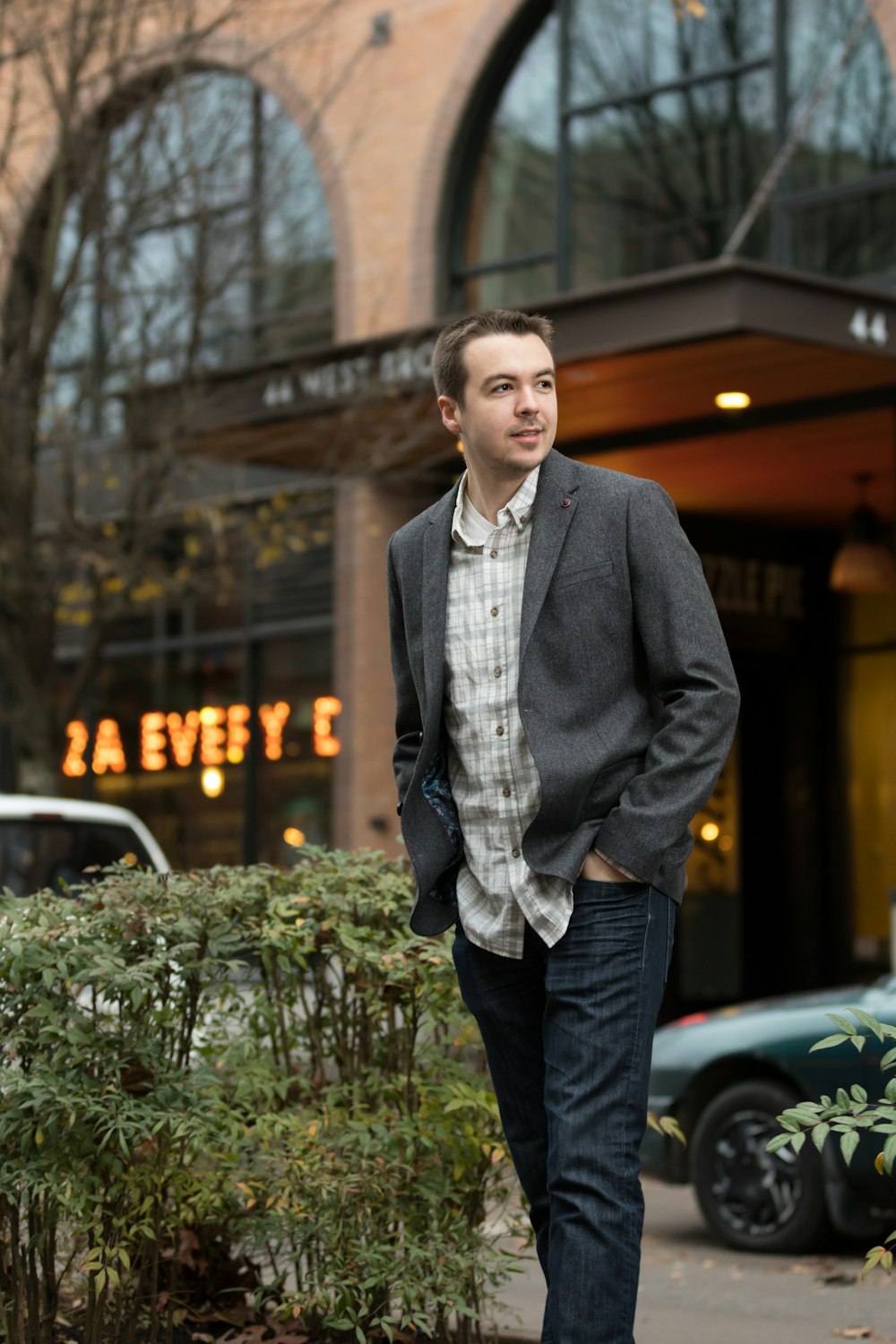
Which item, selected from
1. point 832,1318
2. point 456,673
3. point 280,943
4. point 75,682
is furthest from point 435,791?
point 75,682

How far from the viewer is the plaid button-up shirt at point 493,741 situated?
3637 millimetres

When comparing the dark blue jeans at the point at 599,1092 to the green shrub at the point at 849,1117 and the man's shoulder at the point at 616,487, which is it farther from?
the man's shoulder at the point at 616,487

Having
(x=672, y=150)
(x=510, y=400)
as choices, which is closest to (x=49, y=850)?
(x=510, y=400)

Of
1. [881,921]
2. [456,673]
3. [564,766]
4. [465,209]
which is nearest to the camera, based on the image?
[564,766]

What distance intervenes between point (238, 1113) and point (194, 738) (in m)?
13.8

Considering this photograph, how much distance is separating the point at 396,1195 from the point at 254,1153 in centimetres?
39

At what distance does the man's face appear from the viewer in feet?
12.2

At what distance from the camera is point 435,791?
383 cm

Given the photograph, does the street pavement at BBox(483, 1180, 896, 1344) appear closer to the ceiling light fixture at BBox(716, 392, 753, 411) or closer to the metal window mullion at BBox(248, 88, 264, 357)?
the ceiling light fixture at BBox(716, 392, 753, 411)

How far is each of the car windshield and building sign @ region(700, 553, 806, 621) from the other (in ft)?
24.5

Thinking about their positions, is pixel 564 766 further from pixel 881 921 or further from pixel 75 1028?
pixel 881 921

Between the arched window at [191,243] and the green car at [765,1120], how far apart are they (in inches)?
274

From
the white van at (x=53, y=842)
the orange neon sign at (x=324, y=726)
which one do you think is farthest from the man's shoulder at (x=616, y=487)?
the orange neon sign at (x=324, y=726)

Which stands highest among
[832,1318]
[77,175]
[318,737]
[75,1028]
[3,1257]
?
[77,175]
